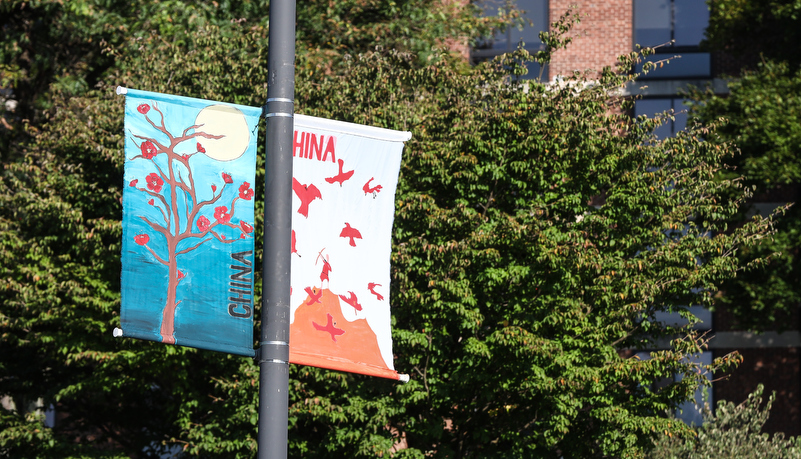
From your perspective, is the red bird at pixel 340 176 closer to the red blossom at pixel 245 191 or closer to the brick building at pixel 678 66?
the red blossom at pixel 245 191

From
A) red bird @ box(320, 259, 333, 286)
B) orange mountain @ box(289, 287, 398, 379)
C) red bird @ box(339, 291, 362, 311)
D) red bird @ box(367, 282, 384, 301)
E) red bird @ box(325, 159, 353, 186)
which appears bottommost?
orange mountain @ box(289, 287, 398, 379)

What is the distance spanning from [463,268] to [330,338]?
679 cm

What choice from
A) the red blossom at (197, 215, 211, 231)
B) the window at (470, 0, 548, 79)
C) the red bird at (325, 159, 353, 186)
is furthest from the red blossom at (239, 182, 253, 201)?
the window at (470, 0, 548, 79)

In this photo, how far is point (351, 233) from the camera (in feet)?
18.6

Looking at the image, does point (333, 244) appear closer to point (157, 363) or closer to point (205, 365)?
point (157, 363)

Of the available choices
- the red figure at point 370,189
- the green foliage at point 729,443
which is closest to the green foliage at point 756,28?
the green foliage at point 729,443

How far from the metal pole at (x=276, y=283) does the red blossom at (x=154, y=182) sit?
73 centimetres

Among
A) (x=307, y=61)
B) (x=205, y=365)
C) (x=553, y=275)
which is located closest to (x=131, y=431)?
(x=205, y=365)

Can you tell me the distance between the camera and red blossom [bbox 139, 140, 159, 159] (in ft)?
17.6

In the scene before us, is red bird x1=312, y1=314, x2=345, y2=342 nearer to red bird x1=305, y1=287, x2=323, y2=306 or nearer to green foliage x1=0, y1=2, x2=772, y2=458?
red bird x1=305, y1=287, x2=323, y2=306

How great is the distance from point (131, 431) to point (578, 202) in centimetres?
1052

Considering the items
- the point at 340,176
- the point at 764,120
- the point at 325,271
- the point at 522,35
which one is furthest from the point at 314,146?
the point at 522,35

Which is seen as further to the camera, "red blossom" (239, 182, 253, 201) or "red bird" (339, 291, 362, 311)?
"red bird" (339, 291, 362, 311)

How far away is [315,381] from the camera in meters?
13.0
